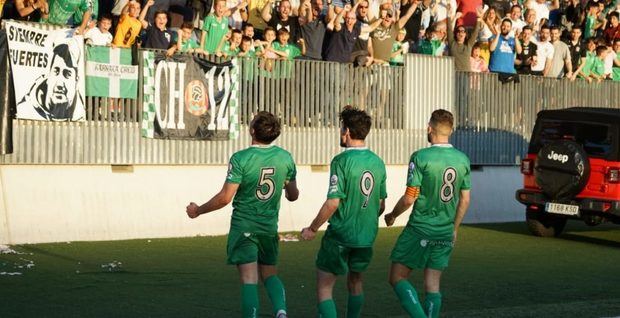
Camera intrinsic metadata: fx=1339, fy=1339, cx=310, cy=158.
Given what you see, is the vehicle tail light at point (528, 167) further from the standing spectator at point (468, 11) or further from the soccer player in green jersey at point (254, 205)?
the soccer player in green jersey at point (254, 205)

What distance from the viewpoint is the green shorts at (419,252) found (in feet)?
35.4

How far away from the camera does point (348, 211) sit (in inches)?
412

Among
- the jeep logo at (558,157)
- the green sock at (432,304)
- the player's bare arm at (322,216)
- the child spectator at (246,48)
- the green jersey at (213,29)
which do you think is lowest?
the green sock at (432,304)

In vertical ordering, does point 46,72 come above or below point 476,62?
below

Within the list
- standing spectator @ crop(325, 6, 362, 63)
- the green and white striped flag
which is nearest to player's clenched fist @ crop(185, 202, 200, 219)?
the green and white striped flag

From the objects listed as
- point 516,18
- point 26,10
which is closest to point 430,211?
point 26,10

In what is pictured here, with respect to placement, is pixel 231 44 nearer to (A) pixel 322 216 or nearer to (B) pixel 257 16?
(B) pixel 257 16

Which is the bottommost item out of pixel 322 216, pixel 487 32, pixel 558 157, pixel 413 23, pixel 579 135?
pixel 322 216

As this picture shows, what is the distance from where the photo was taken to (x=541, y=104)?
2517cm

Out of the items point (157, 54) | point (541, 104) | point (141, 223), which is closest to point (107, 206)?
point (141, 223)

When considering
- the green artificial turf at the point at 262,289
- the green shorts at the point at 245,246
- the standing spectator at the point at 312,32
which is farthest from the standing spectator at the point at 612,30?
the green shorts at the point at 245,246

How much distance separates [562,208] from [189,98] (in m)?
5.79

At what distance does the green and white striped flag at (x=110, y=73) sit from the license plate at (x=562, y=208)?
6367 millimetres

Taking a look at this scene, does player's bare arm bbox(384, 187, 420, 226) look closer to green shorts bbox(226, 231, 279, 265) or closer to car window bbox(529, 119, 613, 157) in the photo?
green shorts bbox(226, 231, 279, 265)
